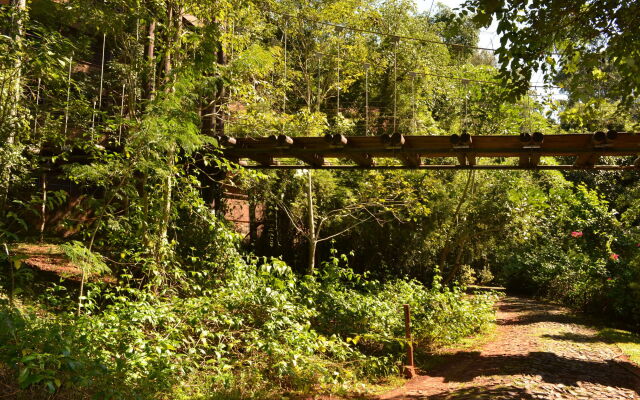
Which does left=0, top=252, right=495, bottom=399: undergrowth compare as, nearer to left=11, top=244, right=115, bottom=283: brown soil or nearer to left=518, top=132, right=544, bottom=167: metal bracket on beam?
left=11, top=244, right=115, bottom=283: brown soil

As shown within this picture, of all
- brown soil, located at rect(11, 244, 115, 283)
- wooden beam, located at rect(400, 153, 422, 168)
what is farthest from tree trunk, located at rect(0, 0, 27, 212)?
wooden beam, located at rect(400, 153, 422, 168)

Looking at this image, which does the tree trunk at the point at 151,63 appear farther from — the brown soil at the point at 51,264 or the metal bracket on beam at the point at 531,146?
the metal bracket on beam at the point at 531,146

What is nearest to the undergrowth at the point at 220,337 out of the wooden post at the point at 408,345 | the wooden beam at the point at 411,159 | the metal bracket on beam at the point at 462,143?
the wooden post at the point at 408,345

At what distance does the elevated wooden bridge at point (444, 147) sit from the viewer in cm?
853

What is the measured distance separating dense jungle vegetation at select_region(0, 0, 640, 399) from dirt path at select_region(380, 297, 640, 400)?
67 centimetres

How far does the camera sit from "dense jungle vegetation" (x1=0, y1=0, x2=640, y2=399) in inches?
215

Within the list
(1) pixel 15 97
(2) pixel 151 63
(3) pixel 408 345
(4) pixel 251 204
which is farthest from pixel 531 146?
(1) pixel 15 97

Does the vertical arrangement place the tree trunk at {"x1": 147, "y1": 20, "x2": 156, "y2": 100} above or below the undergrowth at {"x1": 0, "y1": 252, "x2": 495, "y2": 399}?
above

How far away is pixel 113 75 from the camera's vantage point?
1137 cm

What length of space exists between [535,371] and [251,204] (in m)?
7.55

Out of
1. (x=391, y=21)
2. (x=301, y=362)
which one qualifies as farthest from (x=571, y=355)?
(x=391, y=21)

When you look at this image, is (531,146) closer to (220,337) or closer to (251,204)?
(220,337)

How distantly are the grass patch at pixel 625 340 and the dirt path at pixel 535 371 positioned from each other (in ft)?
0.58

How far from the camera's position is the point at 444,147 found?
29.5 ft
